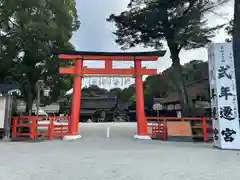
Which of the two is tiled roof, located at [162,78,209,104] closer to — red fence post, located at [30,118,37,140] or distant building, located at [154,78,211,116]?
distant building, located at [154,78,211,116]

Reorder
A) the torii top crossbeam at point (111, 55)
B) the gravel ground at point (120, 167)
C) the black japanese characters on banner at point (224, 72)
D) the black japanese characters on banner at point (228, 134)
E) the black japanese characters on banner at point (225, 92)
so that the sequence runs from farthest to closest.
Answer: the torii top crossbeam at point (111, 55) < the black japanese characters on banner at point (224, 72) < the black japanese characters on banner at point (225, 92) < the black japanese characters on banner at point (228, 134) < the gravel ground at point (120, 167)

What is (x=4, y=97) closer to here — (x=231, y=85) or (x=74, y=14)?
(x=74, y=14)

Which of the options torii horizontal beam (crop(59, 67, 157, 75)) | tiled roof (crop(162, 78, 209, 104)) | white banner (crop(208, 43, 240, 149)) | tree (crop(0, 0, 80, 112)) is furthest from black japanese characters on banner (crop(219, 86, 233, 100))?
tiled roof (crop(162, 78, 209, 104))

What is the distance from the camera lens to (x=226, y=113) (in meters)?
8.32

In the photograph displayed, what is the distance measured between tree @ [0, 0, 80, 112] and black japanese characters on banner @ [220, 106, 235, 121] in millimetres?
9539

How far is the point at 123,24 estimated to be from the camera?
1403cm

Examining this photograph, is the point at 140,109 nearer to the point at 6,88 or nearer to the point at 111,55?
the point at 111,55

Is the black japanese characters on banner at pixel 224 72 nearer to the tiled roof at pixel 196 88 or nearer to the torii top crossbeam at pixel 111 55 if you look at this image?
the torii top crossbeam at pixel 111 55

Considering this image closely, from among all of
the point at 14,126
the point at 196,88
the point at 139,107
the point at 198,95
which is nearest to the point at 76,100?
the point at 139,107

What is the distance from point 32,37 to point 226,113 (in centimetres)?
1076

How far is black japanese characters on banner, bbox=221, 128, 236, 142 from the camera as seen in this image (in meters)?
8.15

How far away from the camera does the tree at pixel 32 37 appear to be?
13188mm

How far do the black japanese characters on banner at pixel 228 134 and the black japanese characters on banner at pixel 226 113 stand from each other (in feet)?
1.37

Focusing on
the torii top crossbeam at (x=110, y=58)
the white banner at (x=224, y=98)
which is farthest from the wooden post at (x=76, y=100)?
the white banner at (x=224, y=98)
